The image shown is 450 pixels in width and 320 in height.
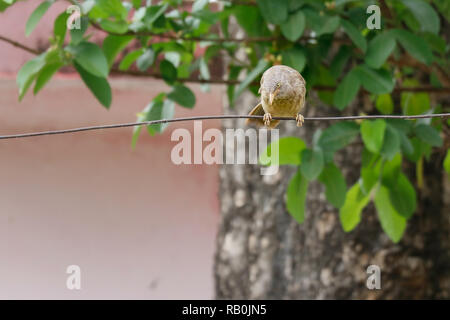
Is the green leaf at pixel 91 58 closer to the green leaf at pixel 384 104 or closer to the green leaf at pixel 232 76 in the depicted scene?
the green leaf at pixel 232 76

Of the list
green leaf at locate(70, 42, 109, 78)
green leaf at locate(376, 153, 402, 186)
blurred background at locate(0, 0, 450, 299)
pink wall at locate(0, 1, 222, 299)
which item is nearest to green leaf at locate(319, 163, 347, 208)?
blurred background at locate(0, 0, 450, 299)

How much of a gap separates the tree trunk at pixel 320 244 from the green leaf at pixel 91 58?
2.77ft

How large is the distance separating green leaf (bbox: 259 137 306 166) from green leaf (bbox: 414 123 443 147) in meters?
0.27

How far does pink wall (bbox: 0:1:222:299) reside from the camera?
2.89 metres

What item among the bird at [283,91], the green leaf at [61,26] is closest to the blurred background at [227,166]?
the green leaf at [61,26]

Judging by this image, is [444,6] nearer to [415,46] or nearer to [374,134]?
[415,46]

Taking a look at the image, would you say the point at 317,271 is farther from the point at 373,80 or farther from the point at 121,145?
the point at 121,145

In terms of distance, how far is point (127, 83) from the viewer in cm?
286

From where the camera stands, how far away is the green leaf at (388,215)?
176 cm

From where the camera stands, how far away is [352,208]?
1824mm

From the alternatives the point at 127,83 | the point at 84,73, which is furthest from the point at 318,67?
the point at 127,83

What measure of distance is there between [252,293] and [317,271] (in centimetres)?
25

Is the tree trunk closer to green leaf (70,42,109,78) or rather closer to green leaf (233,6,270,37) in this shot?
green leaf (233,6,270,37)

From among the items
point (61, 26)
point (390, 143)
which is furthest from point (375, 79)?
point (61, 26)
